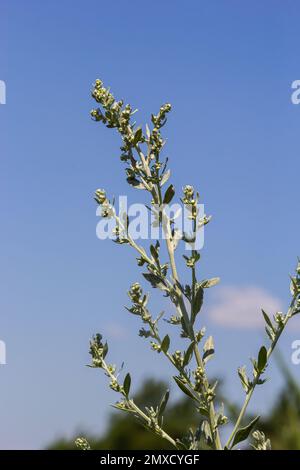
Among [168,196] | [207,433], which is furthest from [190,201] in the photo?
[207,433]

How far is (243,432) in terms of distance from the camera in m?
6.65

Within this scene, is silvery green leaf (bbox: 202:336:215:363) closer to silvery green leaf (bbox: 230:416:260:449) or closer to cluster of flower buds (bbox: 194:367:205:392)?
cluster of flower buds (bbox: 194:367:205:392)

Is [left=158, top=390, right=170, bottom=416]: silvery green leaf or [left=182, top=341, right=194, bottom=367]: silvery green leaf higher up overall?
[left=182, top=341, right=194, bottom=367]: silvery green leaf

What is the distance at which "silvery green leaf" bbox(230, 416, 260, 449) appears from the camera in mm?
6598

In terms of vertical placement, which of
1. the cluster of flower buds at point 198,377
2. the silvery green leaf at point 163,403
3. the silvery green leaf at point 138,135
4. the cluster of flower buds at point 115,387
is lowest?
the silvery green leaf at point 163,403

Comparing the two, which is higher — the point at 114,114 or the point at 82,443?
the point at 114,114

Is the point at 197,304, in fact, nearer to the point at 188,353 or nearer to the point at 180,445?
the point at 188,353

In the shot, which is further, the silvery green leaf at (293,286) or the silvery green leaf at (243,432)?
the silvery green leaf at (293,286)

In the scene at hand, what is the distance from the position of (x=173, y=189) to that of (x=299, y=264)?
1.33 meters

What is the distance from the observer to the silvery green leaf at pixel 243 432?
660 cm

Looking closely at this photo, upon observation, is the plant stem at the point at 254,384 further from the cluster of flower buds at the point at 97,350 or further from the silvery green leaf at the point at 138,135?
the silvery green leaf at the point at 138,135

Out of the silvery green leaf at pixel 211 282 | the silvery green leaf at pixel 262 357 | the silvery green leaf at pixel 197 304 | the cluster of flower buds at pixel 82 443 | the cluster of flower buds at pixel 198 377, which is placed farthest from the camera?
the cluster of flower buds at pixel 82 443

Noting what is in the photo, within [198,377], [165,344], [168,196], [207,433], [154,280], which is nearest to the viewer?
[198,377]
